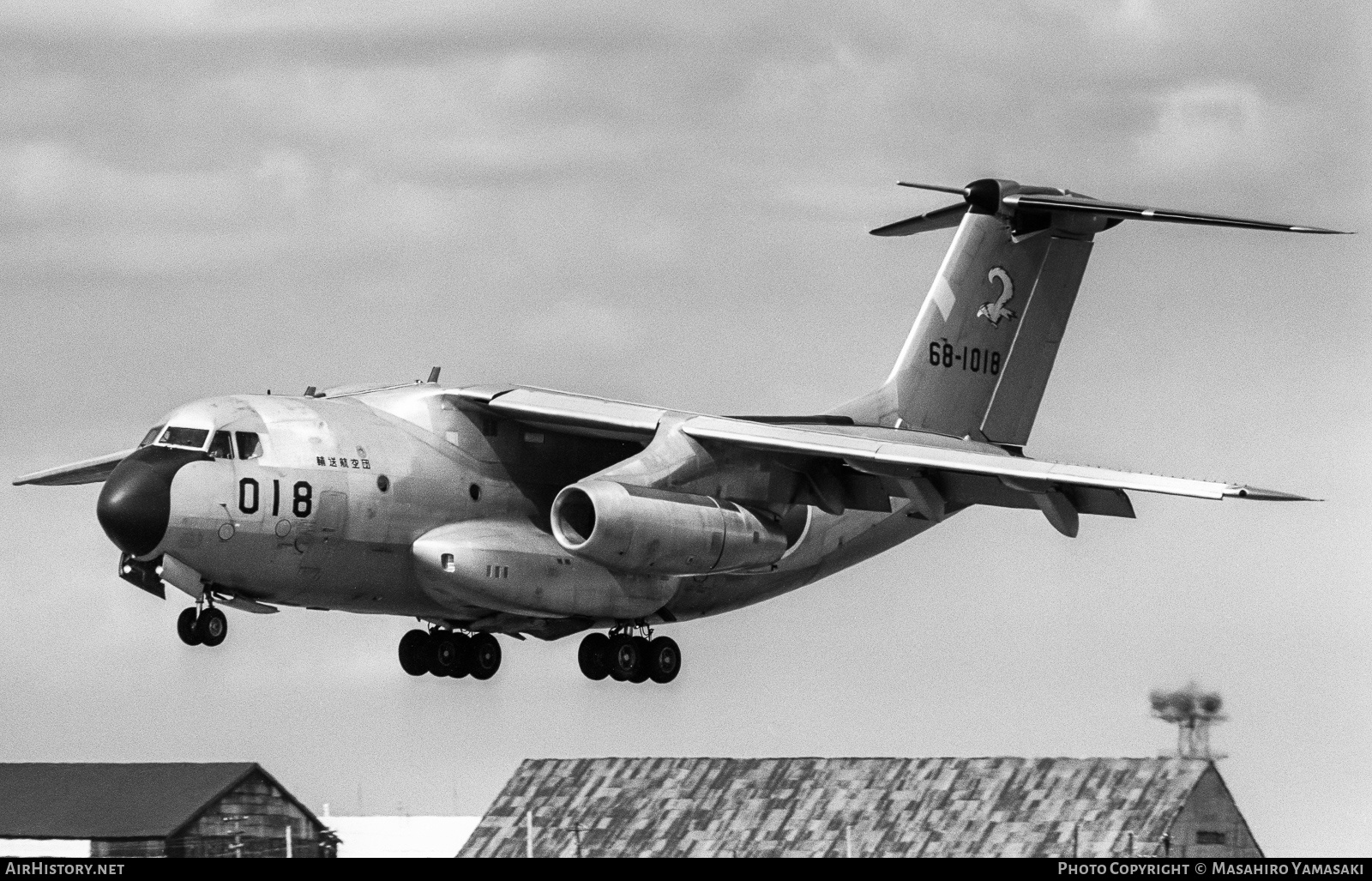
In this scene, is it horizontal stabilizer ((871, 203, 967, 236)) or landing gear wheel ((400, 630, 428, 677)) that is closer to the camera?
landing gear wheel ((400, 630, 428, 677))

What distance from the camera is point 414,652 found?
A: 30.9m

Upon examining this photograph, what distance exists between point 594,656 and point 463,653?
1.38m

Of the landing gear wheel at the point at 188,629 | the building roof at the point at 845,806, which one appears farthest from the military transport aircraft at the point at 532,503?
the building roof at the point at 845,806

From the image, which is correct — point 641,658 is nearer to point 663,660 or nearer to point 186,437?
point 663,660

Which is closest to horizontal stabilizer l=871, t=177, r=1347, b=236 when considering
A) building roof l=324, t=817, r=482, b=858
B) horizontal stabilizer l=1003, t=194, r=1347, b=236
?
horizontal stabilizer l=1003, t=194, r=1347, b=236

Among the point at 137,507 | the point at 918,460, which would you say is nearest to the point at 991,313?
the point at 918,460

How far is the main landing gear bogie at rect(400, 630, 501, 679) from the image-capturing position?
30859 millimetres

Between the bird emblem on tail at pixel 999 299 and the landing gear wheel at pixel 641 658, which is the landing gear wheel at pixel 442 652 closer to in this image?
the landing gear wheel at pixel 641 658

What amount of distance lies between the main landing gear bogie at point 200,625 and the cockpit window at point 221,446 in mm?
1495

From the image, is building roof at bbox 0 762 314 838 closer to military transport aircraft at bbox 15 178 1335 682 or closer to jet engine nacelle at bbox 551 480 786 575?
military transport aircraft at bbox 15 178 1335 682

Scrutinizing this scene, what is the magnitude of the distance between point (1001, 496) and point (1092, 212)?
423 centimetres

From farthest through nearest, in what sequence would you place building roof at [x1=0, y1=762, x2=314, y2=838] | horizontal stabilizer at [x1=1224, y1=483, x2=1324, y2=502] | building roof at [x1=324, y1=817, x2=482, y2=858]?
building roof at [x1=324, y1=817, x2=482, y2=858] → building roof at [x1=0, y1=762, x2=314, y2=838] → horizontal stabilizer at [x1=1224, y1=483, x2=1324, y2=502]

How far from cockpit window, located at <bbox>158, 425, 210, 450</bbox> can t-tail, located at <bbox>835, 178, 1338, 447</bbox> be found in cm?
767
